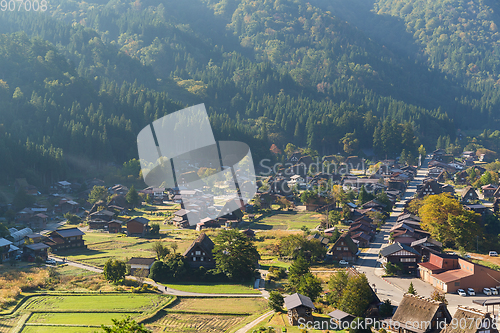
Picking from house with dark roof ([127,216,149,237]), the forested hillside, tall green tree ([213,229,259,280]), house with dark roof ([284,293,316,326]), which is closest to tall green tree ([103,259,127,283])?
tall green tree ([213,229,259,280])

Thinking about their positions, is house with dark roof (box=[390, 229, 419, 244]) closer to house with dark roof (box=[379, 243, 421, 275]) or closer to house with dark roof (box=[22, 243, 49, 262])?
house with dark roof (box=[379, 243, 421, 275])

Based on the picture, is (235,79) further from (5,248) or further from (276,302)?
(276,302)

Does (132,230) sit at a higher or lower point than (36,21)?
lower

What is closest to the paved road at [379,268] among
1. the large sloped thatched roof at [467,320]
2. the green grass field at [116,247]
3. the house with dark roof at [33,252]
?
the large sloped thatched roof at [467,320]

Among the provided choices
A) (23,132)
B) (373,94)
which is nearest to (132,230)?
(23,132)

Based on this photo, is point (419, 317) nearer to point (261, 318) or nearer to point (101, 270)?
point (261, 318)

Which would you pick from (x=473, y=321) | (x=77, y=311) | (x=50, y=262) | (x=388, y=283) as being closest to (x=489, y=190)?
(x=388, y=283)
